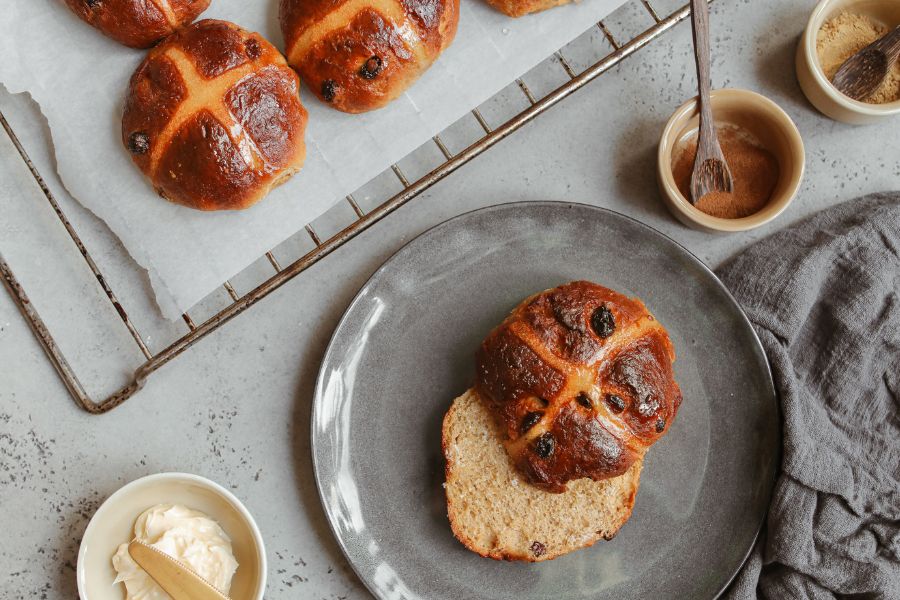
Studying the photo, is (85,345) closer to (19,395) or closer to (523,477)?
(19,395)

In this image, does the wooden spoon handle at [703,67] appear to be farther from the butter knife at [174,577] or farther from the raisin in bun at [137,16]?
the butter knife at [174,577]

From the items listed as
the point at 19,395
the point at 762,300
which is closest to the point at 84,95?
the point at 19,395

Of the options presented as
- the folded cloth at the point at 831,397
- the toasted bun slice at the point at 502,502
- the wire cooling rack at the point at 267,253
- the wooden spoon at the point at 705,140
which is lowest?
the folded cloth at the point at 831,397

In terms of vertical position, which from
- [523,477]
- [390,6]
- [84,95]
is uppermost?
[84,95]

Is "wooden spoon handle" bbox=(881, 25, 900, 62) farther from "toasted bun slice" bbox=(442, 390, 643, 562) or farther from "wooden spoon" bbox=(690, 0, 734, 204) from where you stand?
"toasted bun slice" bbox=(442, 390, 643, 562)

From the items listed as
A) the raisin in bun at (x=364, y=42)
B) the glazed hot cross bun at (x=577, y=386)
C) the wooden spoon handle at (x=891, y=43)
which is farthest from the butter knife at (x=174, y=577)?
the wooden spoon handle at (x=891, y=43)

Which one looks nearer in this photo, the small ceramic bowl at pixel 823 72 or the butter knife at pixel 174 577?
the butter knife at pixel 174 577
